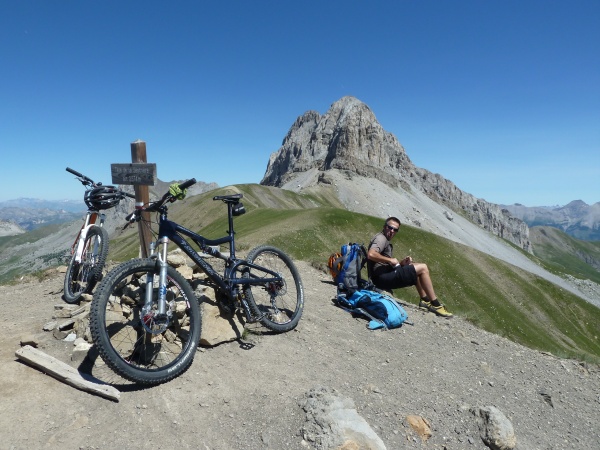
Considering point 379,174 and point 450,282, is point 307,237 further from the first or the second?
point 379,174

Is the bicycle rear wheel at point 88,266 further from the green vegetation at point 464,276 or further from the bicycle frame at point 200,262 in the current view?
the green vegetation at point 464,276

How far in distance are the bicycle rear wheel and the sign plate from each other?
1426 mm

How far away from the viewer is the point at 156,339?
6.97m

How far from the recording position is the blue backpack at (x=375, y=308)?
35.7 ft

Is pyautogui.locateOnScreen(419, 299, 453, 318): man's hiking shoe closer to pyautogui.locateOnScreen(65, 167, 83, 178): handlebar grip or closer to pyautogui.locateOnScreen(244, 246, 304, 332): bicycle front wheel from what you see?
pyautogui.locateOnScreen(244, 246, 304, 332): bicycle front wheel

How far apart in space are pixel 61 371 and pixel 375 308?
26.3ft

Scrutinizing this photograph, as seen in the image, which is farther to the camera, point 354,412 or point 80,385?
point 354,412

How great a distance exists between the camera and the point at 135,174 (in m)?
9.77

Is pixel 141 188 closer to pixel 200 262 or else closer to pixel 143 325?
pixel 200 262

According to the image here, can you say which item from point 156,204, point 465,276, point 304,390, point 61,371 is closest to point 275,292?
point 304,390

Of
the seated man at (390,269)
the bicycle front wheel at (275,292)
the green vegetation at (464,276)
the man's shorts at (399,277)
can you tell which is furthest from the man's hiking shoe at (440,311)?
the green vegetation at (464,276)

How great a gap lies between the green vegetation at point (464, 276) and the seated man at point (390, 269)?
1782cm

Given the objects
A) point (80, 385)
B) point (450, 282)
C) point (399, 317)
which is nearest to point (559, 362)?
point (399, 317)

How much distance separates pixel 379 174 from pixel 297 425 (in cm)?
14603
